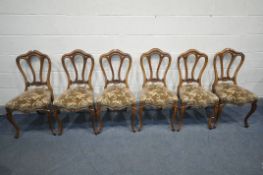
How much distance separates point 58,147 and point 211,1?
2.42m

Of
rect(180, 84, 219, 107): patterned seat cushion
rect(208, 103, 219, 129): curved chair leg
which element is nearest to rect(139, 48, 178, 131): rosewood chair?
rect(180, 84, 219, 107): patterned seat cushion

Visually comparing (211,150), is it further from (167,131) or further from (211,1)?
(211,1)

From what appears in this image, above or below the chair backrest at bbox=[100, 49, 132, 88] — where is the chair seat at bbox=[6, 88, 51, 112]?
below

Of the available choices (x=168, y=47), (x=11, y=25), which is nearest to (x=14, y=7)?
(x=11, y=25)

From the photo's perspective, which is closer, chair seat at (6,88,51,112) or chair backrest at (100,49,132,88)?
chair seat at (6,88,51,112)

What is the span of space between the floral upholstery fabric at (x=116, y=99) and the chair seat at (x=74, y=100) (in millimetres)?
133

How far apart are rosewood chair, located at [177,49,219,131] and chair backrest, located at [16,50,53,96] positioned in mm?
1628

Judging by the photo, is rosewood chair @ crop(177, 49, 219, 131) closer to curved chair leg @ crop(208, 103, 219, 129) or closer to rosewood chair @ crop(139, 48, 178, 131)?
curved chair leg @ crop(208, 103, 219, 129)

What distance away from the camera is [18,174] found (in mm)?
1726

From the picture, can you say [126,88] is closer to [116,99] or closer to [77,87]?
[116,99]

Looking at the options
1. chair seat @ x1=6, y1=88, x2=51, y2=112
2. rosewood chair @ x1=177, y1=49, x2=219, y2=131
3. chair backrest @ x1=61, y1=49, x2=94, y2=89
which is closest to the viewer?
chair seat @ x1=6, y1=88, x2=51, y2=112

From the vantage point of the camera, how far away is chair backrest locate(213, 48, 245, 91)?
2328 mm

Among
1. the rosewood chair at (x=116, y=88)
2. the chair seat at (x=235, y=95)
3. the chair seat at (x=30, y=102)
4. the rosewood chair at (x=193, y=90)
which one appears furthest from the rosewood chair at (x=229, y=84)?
the chair seat at (x=30, y=102)

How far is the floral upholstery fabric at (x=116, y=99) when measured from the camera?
6.86ft
